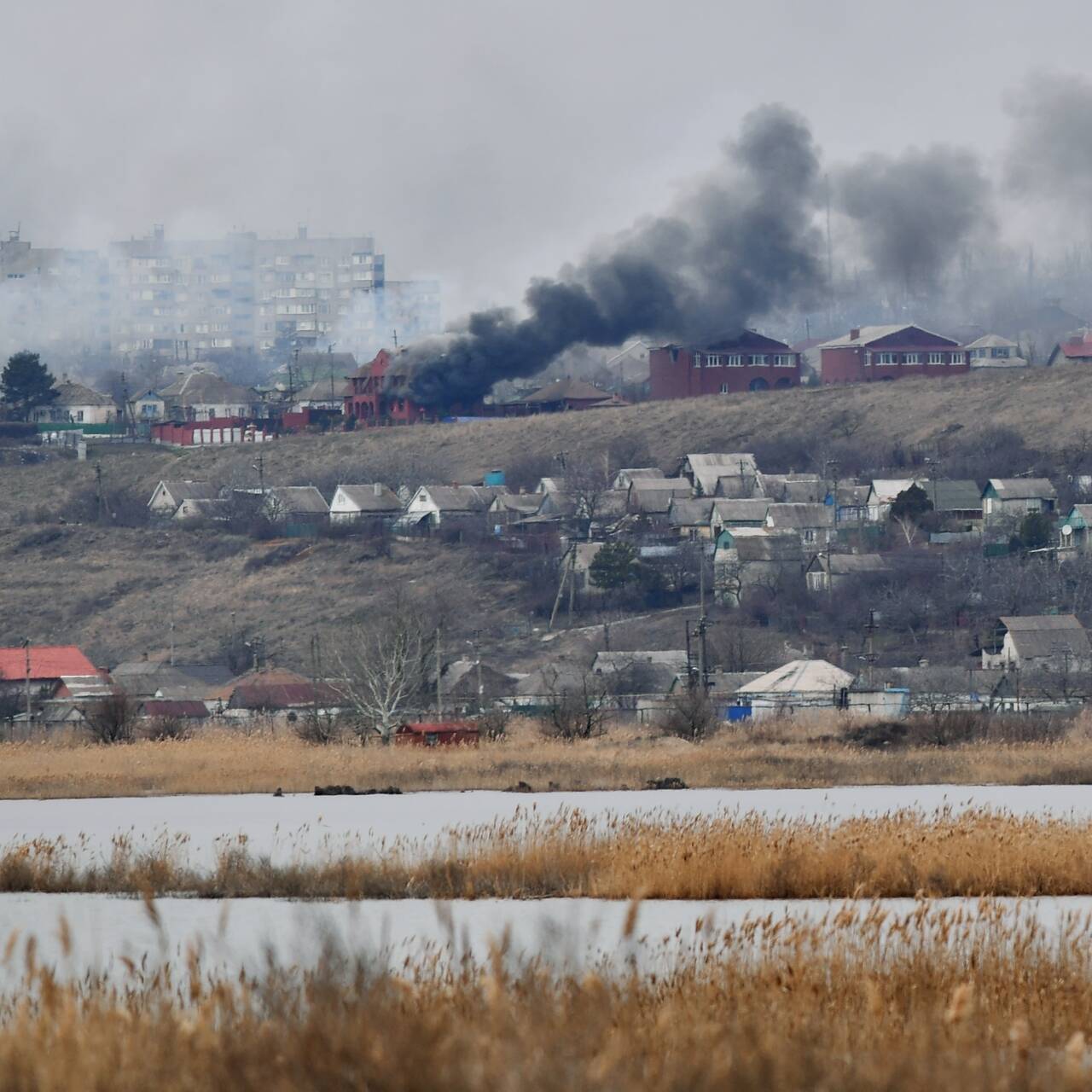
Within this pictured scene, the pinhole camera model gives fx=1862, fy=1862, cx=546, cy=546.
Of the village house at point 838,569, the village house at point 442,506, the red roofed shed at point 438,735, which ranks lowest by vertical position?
the red roofed shed at point 438,735

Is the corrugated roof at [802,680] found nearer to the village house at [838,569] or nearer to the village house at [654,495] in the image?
the village house at [838,569]

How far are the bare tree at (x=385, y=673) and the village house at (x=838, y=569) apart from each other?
15579 mm

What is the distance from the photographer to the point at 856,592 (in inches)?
2630

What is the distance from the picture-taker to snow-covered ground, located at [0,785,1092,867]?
68.7ft

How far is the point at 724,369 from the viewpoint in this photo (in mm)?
110500

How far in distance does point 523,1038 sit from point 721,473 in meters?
85.4

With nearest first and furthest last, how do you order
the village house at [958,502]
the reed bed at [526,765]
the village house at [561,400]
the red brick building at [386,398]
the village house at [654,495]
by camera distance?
the reed bed at [526,765]
the village house at [958,502]
the village house at [654,495]
the red brick building at [386,398]
the village house at [561,400]

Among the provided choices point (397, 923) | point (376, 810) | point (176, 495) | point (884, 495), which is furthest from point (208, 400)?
point (397, 923)

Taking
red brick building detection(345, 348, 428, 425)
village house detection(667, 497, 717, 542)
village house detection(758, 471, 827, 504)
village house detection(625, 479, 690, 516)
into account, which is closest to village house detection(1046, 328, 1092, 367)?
village house detection(758, 471, 827, 504)

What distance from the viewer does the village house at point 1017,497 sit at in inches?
3098

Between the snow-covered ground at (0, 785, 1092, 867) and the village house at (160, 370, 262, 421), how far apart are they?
9861cm

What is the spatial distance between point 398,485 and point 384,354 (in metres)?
17.3

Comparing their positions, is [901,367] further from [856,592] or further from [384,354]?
[856,592]

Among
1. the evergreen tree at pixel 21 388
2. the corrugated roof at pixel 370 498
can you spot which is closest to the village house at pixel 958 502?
the corrugated roof at pixel 370 498
